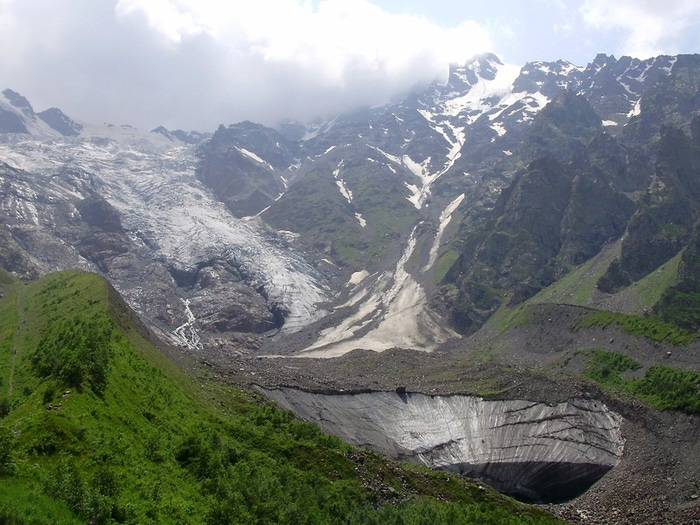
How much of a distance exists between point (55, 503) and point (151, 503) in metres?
5.43

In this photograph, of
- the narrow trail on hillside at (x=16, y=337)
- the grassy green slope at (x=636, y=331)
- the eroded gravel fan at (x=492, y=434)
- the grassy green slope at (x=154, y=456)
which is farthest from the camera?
the grassy green slope at (x=636, y=331)

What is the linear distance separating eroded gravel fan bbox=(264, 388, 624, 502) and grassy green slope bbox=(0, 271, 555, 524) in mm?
30205

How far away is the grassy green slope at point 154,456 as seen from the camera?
26.3 metres

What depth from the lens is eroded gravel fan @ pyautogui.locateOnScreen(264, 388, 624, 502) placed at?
84.6 meters

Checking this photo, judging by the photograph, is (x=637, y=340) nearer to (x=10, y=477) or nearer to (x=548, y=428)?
(x=548, y=428)

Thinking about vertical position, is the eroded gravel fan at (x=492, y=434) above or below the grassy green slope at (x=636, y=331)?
below

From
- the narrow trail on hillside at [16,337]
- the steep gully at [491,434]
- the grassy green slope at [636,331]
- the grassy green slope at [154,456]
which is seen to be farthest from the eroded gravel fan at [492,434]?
the narrow trail on hillside at [16,337]

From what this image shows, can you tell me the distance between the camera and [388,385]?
11975 cm

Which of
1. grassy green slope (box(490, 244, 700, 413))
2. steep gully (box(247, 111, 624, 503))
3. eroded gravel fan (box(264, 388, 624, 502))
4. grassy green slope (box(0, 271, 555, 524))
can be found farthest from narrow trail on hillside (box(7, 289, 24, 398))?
grassy green slope (box(490, 244, 700, 413))

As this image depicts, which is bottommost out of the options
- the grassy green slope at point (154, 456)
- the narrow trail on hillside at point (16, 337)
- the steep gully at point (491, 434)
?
the steep gully at point (491, 434)

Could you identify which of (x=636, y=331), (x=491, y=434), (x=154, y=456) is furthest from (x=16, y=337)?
(x=636, y=331)

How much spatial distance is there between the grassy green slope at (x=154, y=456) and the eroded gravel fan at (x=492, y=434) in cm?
3021

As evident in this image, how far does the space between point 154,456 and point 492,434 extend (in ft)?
236

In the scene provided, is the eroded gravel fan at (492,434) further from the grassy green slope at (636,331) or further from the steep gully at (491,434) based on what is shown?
the grassy green slope at (636,331)
